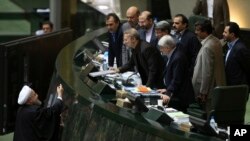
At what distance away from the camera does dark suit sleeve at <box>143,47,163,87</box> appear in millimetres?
10336

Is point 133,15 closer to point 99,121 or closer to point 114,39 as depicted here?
point 114,39

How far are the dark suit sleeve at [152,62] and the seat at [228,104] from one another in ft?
4.70

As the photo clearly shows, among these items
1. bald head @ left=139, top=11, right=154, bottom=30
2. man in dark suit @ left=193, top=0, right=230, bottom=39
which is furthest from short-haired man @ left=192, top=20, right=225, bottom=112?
man in dark suit @ left=193, top=0, right=230, bottom=39

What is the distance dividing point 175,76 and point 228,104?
1026mm

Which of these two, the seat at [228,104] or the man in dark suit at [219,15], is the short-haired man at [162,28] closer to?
the seat at [228,104]

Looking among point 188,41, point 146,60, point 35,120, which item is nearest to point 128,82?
point 146,60

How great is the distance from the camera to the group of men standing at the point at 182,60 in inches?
390

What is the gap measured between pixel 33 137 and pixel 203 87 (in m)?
2.49

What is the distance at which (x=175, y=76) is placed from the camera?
9859 millimetres

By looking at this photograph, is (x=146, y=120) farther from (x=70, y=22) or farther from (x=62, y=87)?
(x=70, y=22)

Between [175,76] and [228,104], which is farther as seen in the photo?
[175,76]

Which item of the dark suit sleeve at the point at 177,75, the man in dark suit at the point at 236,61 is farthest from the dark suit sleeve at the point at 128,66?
the dark suit sleeve at the point at 177,75

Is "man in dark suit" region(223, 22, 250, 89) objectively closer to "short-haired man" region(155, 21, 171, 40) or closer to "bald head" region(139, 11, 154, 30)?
"short-haired man" region(155, 21, 171, 40)

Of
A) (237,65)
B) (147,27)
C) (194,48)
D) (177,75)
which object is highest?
(147,27)
